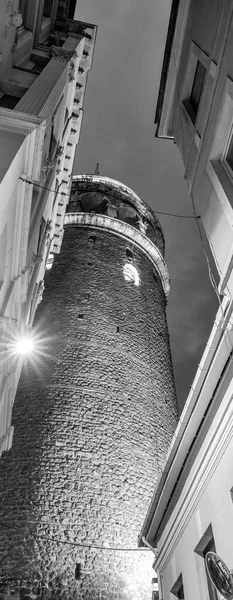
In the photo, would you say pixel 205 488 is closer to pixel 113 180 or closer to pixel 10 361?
pixel 10 361

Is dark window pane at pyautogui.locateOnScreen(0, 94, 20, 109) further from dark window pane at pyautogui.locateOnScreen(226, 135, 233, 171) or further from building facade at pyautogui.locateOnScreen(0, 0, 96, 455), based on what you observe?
dark window pane at pyautogui.locateOnScreen(226, 135, 233, 171)

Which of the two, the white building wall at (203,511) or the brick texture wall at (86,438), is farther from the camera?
the brick texture wall at (86,438)

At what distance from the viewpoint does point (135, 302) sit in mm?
14750

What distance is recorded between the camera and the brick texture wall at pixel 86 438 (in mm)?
8695

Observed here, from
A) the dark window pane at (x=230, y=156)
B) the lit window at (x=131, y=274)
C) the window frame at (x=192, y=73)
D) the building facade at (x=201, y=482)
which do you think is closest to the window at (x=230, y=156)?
the dark window pane at (x=230, y=156)

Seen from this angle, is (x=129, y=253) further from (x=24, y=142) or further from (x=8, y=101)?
(x=24, y=142)

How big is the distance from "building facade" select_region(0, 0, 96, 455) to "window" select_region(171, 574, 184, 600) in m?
3.27

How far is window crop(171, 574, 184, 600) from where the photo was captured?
6.98 meters

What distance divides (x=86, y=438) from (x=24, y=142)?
7330mm

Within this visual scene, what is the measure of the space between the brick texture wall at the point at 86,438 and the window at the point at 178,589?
1878mm

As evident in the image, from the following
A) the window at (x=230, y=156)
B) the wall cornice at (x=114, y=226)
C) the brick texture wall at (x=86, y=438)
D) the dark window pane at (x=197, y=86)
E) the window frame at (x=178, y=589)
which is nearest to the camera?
the window at (x=230, y=156)

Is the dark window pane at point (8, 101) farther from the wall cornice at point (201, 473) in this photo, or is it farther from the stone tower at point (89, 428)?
the stone tower at point (89, 428)

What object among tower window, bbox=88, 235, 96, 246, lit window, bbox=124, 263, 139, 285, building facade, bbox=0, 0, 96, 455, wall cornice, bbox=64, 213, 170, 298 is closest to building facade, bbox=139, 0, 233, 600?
building facade, bbox=0, 0, 96, 455

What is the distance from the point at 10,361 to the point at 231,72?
178 inches
